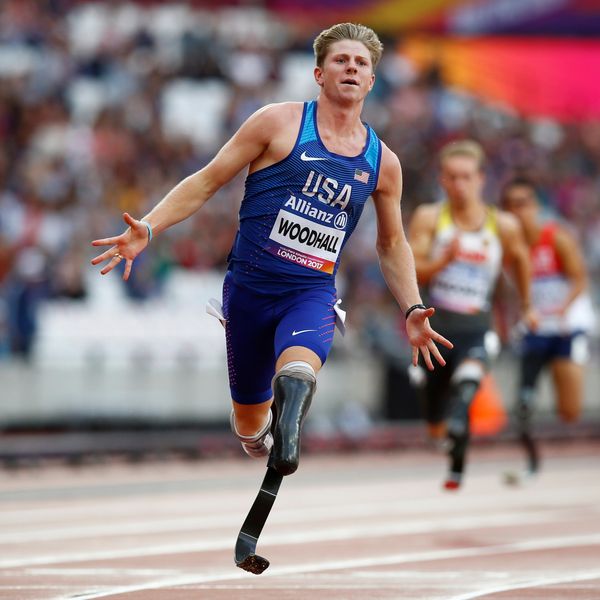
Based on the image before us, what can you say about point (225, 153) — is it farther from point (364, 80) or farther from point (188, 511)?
point (188, 511)

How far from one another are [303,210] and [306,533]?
13.0 feet

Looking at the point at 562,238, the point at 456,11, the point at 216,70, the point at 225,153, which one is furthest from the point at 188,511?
the point at 456,11

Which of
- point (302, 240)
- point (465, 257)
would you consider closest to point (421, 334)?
point (302, 240)

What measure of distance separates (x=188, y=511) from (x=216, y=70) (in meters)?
12.8

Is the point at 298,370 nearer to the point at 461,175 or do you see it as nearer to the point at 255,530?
the point at 255,530

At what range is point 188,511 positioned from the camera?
12.9m

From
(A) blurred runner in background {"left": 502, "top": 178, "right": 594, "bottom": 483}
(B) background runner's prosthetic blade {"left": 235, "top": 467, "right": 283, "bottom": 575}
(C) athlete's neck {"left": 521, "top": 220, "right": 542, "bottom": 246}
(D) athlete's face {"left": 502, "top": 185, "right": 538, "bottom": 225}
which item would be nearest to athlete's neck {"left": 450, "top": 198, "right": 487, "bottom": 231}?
(D) athlete's face {"left": 502, "top": 185, "right": 538, "bottom": 225}

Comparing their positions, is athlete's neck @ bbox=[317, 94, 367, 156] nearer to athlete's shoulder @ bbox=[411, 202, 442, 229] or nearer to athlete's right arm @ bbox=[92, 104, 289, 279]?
athlete's right arm @ bbox=[92, 104, 289, 279]

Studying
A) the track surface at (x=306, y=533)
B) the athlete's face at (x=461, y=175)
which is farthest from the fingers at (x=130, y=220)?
the athlete's face at (x=461, y=175)

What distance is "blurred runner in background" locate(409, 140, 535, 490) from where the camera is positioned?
39.9 feet

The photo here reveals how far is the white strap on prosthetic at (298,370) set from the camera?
7512mm

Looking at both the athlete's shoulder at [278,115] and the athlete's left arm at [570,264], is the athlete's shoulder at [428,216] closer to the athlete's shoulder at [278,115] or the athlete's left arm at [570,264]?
the athlete's left arm at [570,264]

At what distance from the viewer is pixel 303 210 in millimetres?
7777

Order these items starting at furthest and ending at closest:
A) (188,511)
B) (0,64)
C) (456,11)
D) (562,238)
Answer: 1. (456,11)
2. (0,64)
3. (562,238)
4. (188,511)
